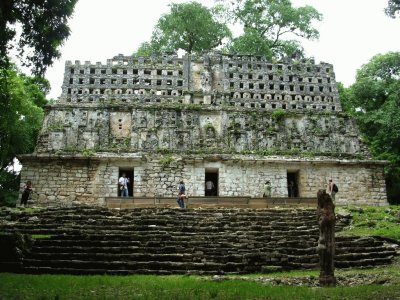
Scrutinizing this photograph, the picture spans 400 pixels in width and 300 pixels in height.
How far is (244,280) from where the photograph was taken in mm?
10680

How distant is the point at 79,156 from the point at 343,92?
19864 millimetres

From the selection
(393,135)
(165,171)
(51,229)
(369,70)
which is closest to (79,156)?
(165,171)

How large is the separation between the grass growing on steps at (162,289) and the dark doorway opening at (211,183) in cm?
1176

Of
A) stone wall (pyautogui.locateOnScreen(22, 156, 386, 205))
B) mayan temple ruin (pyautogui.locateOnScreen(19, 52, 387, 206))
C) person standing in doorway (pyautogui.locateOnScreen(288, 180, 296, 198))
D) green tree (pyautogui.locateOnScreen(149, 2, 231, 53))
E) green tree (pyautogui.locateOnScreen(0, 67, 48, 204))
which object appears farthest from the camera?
green tree (pyautogui.locateOnScreen(149, 2, 231, 53))

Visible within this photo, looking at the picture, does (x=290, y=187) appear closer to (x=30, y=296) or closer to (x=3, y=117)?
(x=3, y=117)

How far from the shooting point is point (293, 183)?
23234 mm

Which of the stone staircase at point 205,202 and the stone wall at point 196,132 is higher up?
the stone wall at point 196,132

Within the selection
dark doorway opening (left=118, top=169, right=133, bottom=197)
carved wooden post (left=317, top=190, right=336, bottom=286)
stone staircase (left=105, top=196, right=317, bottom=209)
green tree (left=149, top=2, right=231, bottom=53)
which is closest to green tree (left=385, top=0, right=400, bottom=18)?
carved wooden post (left=317, top=190, right=336, bottom=286)

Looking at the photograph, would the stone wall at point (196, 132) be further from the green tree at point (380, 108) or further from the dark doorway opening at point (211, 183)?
the green tree at point (380, 108)

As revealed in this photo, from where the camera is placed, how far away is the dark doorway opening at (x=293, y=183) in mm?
22812

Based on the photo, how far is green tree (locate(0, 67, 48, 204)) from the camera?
24.6 m

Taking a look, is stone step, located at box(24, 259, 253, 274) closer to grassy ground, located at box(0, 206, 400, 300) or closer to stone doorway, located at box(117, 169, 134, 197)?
grassy ground, located at box(0, 206, 400, 300)

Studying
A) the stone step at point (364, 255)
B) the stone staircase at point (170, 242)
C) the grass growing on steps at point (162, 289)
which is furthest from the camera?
the stone step at point (364, 255)

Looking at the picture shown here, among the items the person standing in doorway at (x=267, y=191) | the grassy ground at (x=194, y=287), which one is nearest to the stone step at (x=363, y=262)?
the grassy ground at (x=194, y=287)
